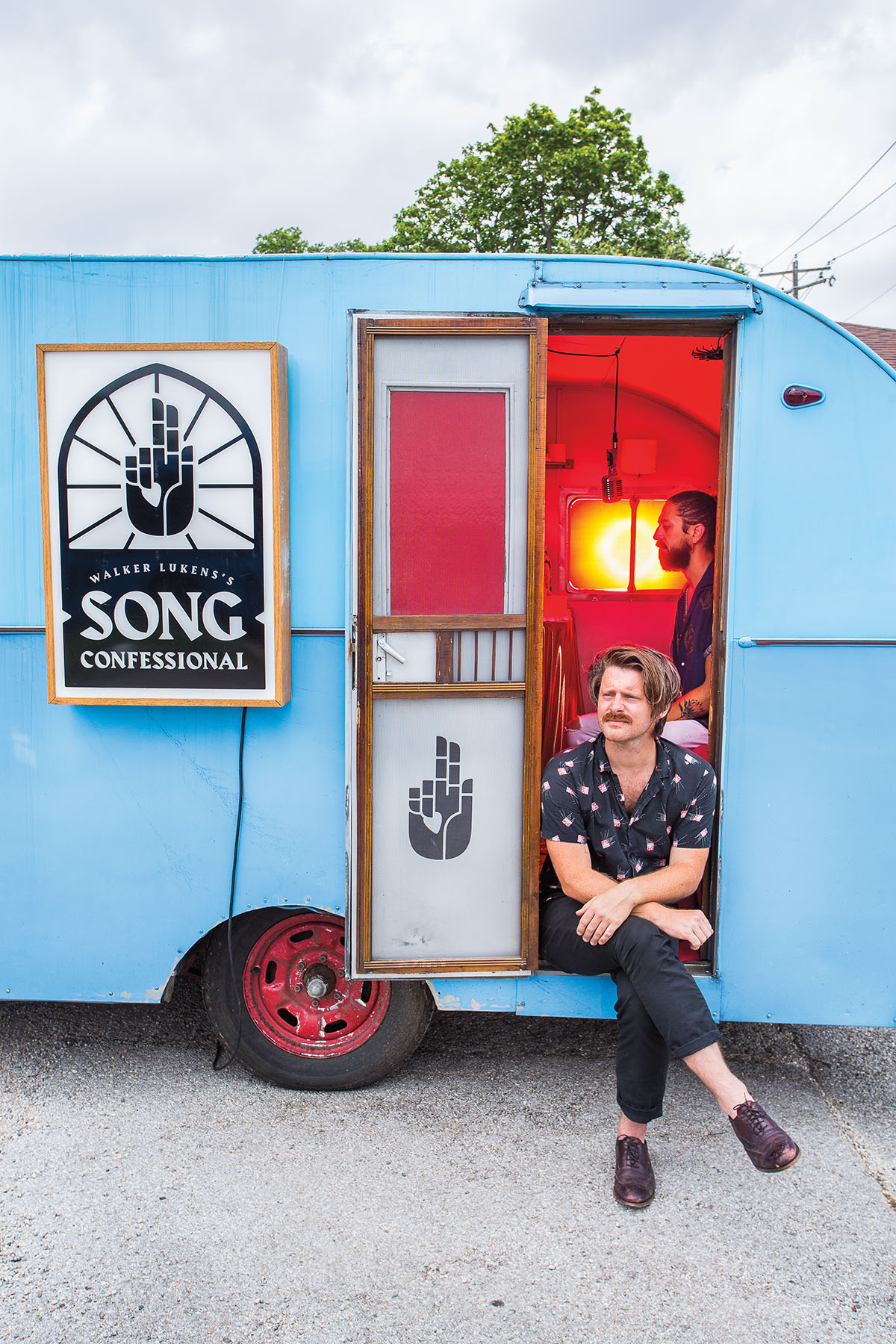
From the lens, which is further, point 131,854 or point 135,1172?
point 131,854

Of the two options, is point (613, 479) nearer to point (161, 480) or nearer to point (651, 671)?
point (651, 671)

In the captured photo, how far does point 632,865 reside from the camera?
3158mm

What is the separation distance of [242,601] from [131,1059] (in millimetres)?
2020

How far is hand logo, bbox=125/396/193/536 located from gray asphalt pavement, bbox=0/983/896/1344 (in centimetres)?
217

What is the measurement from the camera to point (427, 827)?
126 inches

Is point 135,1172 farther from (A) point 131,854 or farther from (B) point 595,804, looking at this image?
(B) point 595,804

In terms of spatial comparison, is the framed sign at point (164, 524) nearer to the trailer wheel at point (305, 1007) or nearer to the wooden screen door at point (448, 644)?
the wooden screen door at point (448, 644)

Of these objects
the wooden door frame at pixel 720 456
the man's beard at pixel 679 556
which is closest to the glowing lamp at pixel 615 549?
the man's beard at pixel 679 556

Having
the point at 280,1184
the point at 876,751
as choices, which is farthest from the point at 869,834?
the point at 280,1184

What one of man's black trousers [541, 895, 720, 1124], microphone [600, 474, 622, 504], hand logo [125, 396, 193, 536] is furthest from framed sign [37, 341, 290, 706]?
microphone [600, 474, 622, 504]

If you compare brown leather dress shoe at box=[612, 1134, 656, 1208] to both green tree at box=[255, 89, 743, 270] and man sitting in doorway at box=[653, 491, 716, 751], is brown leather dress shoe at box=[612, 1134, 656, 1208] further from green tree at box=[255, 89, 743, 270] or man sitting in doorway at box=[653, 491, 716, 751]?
green tree at box=[255, 89, 743, 270]

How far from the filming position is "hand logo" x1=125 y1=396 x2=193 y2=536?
123 inches

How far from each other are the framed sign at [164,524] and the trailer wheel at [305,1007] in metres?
0.93

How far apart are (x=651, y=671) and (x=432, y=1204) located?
1870mm
